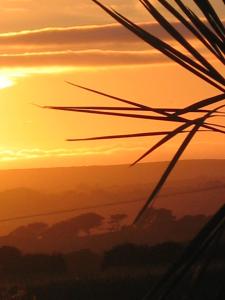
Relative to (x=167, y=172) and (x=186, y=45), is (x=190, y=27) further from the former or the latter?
(x=167, y=172)

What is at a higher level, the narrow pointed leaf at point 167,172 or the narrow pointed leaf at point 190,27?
the narrow pointed leaf at point 190,27

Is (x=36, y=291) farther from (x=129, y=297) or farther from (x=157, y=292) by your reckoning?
(x=157, y=292)

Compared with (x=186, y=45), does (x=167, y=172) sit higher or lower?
lower

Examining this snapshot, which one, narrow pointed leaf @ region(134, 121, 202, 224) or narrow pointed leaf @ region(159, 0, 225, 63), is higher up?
narrow pointed leaf @ region(159, 0, 225, 63)

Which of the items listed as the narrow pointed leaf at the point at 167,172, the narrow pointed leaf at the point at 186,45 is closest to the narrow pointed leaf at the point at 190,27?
the narrow pointed leaf at the point at 186,45

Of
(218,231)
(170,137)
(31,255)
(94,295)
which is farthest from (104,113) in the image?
(31,255)

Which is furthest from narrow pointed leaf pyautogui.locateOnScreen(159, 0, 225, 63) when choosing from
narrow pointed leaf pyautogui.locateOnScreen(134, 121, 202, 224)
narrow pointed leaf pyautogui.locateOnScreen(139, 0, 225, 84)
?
narrow pointed leaf pyautogui.locateOnScreen(134, 121, 202, 224)

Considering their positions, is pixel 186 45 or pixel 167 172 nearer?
pixel 167 172

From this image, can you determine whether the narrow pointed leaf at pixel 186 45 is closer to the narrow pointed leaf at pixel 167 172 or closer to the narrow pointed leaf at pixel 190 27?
the narrow pointed leaf at pixel 190 27

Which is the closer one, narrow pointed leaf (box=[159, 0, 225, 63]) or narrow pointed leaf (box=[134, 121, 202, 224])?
narrow pointed leaf (box=[134, 121, 202, 224])

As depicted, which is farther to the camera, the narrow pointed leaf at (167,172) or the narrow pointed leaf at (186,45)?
the narrow pointed leaf at (186,45)

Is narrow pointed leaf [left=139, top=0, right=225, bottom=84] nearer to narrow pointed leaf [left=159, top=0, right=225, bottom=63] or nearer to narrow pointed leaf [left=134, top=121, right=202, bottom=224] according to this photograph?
narrow pointed leaf [left=159, top=0, right=225, bottom=63]

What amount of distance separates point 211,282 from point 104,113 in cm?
1570

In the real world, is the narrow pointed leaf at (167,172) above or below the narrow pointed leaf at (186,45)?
below
